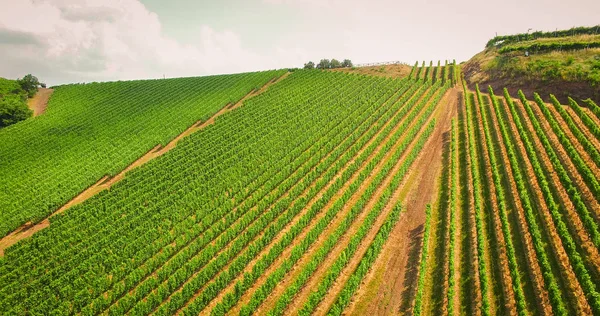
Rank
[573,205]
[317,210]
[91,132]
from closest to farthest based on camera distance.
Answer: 1. [573,205]
2. [317,210]
3. [91,132]

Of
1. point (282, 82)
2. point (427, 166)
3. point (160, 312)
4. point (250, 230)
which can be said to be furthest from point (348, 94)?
point (160, 312)

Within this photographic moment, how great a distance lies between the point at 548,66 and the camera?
2628 inches

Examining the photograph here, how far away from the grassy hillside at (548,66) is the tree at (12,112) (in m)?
102

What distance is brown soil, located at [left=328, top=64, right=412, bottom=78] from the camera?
91438 millimetres

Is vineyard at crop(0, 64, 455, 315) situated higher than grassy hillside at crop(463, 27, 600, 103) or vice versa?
grassy hillside at crop(463, 27, 600, 103)

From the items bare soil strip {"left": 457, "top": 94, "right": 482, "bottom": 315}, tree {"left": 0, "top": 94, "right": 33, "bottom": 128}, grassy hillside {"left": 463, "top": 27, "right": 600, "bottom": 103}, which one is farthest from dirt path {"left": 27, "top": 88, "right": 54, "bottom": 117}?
grassy hillside {"left": 463, "top": 27, "right": 600, "bottom": 103}

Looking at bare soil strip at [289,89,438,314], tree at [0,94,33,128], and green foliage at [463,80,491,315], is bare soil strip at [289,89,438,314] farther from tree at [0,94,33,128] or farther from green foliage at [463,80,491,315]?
tree at [0,94,33,128]

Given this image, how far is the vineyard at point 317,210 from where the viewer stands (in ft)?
96.2

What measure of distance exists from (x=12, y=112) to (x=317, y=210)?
79.3 metres

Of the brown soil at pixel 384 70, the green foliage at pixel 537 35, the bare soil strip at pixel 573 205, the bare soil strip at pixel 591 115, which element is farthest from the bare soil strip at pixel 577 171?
the brown soil at pixel 384 70

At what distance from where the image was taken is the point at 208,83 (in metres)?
100

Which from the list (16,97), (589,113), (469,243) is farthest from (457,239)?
(16,97)

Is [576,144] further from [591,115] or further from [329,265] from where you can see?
[329,265]

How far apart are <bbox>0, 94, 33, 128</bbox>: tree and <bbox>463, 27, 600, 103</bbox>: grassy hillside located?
102 meters
